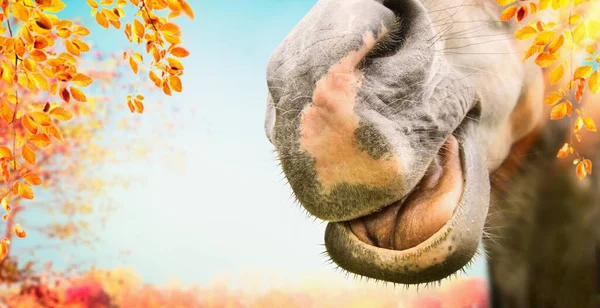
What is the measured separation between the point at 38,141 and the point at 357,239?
4.53 feet

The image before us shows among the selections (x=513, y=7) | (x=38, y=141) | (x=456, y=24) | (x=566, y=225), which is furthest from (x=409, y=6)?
(x=566, y=225)

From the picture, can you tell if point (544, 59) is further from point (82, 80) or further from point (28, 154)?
point (28, 154)

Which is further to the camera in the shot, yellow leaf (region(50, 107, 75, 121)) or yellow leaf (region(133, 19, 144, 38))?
yellow leaf (region(133, 19, 144, 38))

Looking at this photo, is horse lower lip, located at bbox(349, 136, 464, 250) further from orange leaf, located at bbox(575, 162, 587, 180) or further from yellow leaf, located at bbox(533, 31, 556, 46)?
orange leaf, located at bbox(575, 162, 587, 180)

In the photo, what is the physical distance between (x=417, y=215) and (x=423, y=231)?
4 cm

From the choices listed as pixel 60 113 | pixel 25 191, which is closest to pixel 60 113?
pixel 60 113

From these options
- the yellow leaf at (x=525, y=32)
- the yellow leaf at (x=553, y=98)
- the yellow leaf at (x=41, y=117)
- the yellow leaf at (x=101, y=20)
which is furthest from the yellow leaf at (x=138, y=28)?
the yellow leaf at (x=553, y=98)

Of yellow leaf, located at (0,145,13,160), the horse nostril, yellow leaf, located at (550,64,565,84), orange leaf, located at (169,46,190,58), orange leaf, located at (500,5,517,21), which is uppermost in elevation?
the horse nostril

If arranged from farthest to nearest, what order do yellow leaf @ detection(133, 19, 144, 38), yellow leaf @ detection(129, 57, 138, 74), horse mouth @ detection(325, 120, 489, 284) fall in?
yellow leaf @ detection(129, 57, 138, 74)
yellow leaf @ detection(133, 19, 144, 38)
horse mouth @ detection(325, 120, 489, 284)

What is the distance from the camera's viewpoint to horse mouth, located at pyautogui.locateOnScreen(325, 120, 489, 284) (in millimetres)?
1158

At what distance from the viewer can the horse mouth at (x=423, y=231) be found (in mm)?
1158

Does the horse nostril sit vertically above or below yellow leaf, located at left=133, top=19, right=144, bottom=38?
above

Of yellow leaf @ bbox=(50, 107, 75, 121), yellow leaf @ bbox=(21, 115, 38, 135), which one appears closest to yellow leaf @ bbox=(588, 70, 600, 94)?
yellow leaf @ bbox=(50, 107, 75, 121)

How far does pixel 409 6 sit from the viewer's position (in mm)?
1233
